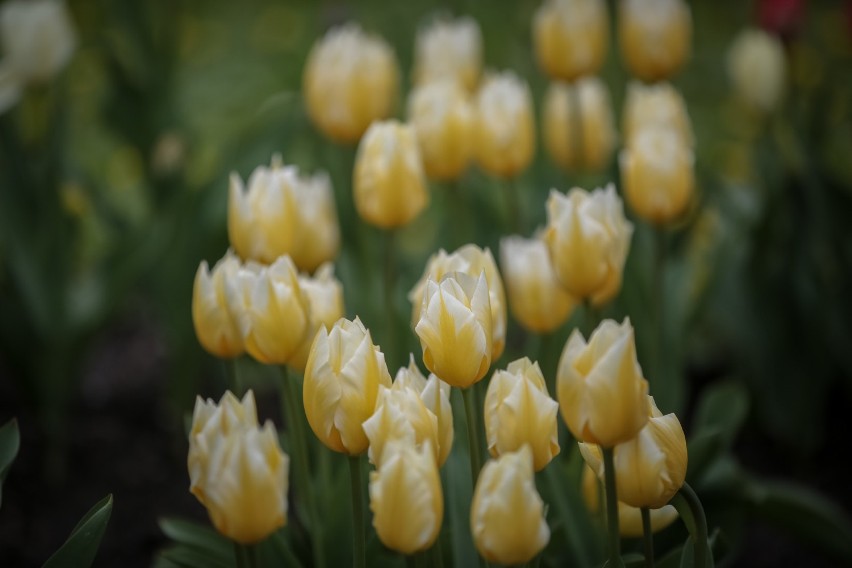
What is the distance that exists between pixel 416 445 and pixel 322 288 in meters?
0.32

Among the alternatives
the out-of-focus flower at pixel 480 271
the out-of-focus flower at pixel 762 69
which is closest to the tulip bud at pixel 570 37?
the out-of-focus flower at pixel 762 69

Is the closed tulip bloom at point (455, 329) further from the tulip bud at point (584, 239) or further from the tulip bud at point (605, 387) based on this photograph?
the tulip bud at point (584, 239)

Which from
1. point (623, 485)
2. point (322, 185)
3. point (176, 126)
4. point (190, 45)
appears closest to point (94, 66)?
point (190, 45)

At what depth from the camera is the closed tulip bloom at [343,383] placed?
861 millimetres

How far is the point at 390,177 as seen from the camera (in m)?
1.28

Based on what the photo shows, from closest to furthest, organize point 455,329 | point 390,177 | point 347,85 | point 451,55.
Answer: point 455,329
point 390,177
point 347,85
point 451,55

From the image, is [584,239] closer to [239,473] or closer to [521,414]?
[521,414]

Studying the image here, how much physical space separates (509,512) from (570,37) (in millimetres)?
1084

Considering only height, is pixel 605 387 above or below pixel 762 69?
above

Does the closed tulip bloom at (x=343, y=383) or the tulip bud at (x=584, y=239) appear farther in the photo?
the tulip bud at (x=584, y=239)

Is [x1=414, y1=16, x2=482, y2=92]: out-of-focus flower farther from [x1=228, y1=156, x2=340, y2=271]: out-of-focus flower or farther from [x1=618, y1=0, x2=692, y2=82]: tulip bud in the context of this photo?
[x1=228, y1=156, x2=340, y2=271]: out-of-focus flower

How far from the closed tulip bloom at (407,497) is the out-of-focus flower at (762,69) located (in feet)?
4.92

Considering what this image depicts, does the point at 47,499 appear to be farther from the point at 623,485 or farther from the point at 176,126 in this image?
the point at 623,485

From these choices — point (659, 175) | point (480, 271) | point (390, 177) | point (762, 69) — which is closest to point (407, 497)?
point (480, 271)
